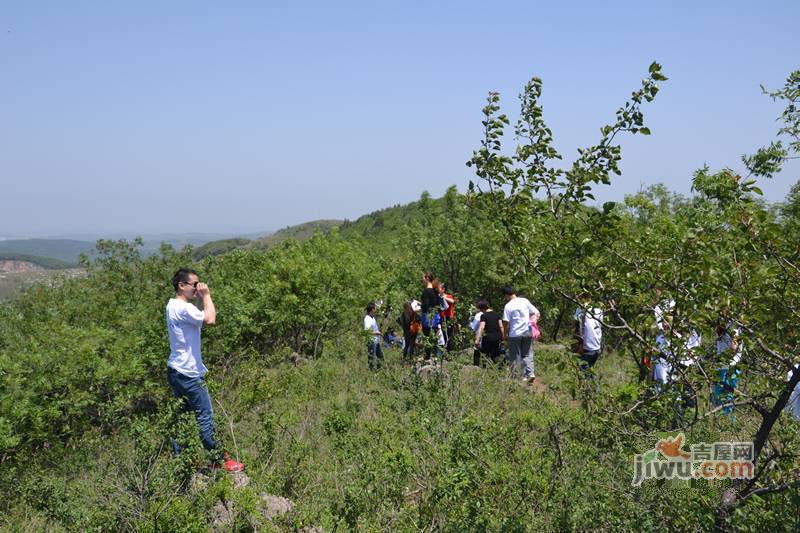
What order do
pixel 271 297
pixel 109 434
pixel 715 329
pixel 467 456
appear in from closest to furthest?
pixel 715 329 < pixel 467 456 < pixel 109 434 < pixel 271 297

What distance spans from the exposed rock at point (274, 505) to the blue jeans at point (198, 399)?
0.93 m

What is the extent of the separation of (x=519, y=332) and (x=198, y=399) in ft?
17.1

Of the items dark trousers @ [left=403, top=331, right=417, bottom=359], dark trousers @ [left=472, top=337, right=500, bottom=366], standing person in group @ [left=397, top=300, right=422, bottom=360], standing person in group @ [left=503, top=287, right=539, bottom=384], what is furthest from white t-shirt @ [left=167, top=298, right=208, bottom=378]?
dark trousers @ [left=403, top=331, right=417, bottom=359]

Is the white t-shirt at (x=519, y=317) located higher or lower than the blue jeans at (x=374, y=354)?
higher

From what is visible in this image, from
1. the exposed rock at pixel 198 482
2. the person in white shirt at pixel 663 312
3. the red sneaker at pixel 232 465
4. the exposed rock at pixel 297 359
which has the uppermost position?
the person in white shirt at pixel 663 312

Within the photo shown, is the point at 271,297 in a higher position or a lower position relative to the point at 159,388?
higher

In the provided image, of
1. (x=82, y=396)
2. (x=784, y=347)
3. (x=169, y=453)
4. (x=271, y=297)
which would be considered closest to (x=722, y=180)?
(x=784, y=347)

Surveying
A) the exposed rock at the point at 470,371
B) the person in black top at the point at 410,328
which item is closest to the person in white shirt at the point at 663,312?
the exposed rock at the point at 470,371

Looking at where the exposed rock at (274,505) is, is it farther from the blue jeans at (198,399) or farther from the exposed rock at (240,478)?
the blue jeans at (198,399)

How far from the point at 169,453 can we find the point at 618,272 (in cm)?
425

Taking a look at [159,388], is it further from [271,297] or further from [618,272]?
[618,272]

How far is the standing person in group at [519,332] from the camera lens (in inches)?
337

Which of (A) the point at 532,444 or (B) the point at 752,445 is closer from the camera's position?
(B) the point at 752,445

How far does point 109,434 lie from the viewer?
7.39 metres
